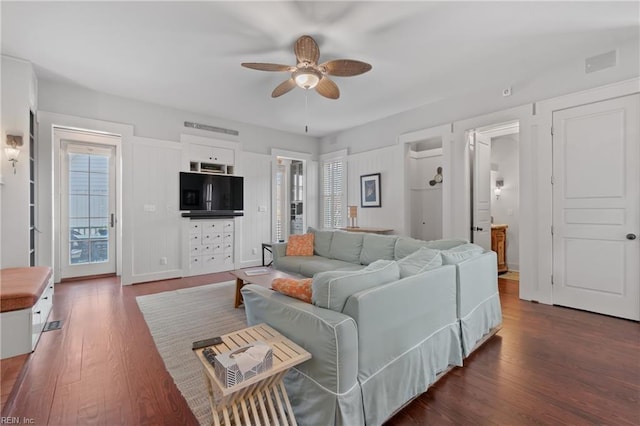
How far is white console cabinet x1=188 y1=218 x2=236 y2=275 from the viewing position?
17.5ft

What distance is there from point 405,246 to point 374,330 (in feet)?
6.92

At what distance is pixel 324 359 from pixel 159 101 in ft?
16.7

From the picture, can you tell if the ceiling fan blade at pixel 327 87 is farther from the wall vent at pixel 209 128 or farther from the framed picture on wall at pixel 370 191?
the wall vent at pixel 209 128

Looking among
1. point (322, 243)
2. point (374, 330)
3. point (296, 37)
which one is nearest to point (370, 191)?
point (322, 243)

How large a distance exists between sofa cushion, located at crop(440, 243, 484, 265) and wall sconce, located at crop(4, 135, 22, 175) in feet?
16.0

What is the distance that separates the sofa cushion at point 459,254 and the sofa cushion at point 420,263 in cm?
10

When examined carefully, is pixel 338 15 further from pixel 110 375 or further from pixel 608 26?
pixel 110 375

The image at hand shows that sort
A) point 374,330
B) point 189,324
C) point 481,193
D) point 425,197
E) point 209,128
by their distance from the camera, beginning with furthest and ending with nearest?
point 425,197 < point 209,128 < point 481,193 < point 189,324 < point 374,330

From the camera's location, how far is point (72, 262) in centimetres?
512

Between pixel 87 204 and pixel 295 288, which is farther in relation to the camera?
pixel 87 204

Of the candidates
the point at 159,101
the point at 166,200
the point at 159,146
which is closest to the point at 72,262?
the point at 166,200

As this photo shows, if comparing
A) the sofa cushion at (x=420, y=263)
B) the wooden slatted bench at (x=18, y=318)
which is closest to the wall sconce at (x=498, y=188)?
the sofa cushion at (x=420, y=263)

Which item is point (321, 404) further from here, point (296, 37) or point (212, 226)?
point (212, 226)

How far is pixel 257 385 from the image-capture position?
135cm
